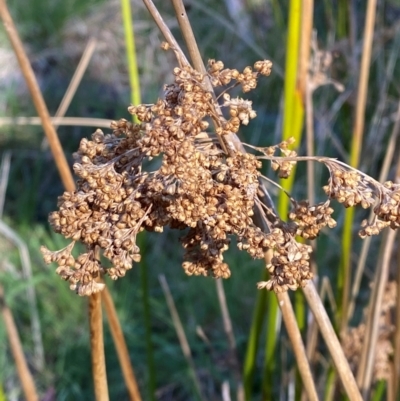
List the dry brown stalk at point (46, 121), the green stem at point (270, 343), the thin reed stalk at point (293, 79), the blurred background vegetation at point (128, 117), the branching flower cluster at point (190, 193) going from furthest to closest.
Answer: the blurred background vegetation at point (128, 117)
the green stem at point (270, 343)
the thin reed stalk at point (293, 79)
the dry brown stalk at point (46, 121)
the branching flower cluster at point (190, 193)

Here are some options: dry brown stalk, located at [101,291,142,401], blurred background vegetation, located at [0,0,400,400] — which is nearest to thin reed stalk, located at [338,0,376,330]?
blurred background vegetation, located at [0,0,400,400]

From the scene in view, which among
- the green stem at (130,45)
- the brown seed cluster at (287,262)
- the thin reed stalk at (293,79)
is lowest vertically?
the brown seed cluster at (287,262)

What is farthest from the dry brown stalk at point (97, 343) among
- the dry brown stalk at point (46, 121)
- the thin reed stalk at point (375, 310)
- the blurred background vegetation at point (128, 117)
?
the blurred background vegetation at point (128, 117)

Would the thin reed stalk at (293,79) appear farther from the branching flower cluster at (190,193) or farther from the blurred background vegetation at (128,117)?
the blurred background vegetation at (128,117)

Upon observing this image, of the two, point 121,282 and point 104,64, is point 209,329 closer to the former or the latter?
point 121,282

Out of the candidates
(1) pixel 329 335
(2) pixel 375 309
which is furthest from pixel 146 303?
(1) pixel 329 335

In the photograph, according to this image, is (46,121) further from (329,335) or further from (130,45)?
(329,335)

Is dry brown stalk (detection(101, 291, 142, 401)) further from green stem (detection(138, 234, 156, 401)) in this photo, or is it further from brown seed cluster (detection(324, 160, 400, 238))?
brown seed cluster (detection(324, 160, 400, 238))
